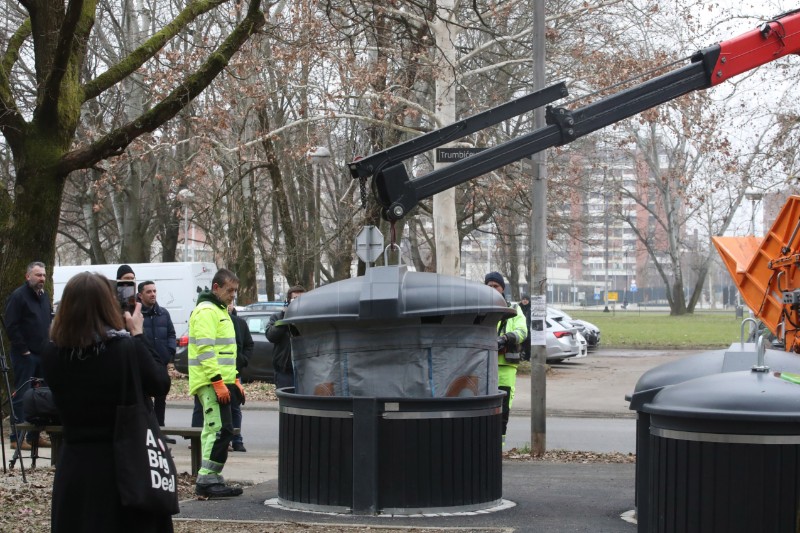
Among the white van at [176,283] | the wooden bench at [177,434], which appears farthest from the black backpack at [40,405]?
the white van at [176,283]

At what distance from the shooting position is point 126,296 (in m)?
5.73

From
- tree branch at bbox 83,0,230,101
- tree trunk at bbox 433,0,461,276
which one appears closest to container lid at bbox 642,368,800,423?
tree branch at bbox 83,0,230,101

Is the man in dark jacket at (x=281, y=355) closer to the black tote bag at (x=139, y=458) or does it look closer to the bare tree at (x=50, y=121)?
the bare tree at (x=50, y=121)

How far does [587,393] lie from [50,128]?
1241cm

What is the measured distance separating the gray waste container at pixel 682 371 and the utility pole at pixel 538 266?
4.86 metres

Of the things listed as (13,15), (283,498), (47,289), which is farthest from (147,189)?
(283,498)

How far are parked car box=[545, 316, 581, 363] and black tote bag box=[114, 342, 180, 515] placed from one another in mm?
23902

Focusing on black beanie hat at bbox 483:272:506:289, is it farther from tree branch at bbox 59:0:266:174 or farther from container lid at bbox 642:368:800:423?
container lid at bbox 642:368:800:423

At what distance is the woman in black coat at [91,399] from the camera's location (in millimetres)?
4766

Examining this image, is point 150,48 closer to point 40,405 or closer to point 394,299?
point 40,405

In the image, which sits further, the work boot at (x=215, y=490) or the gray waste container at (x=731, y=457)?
the work boot at (x=215, y=490)

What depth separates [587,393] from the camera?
21797 millimetres

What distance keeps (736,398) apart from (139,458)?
9.62 feet

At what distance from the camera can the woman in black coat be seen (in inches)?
188
